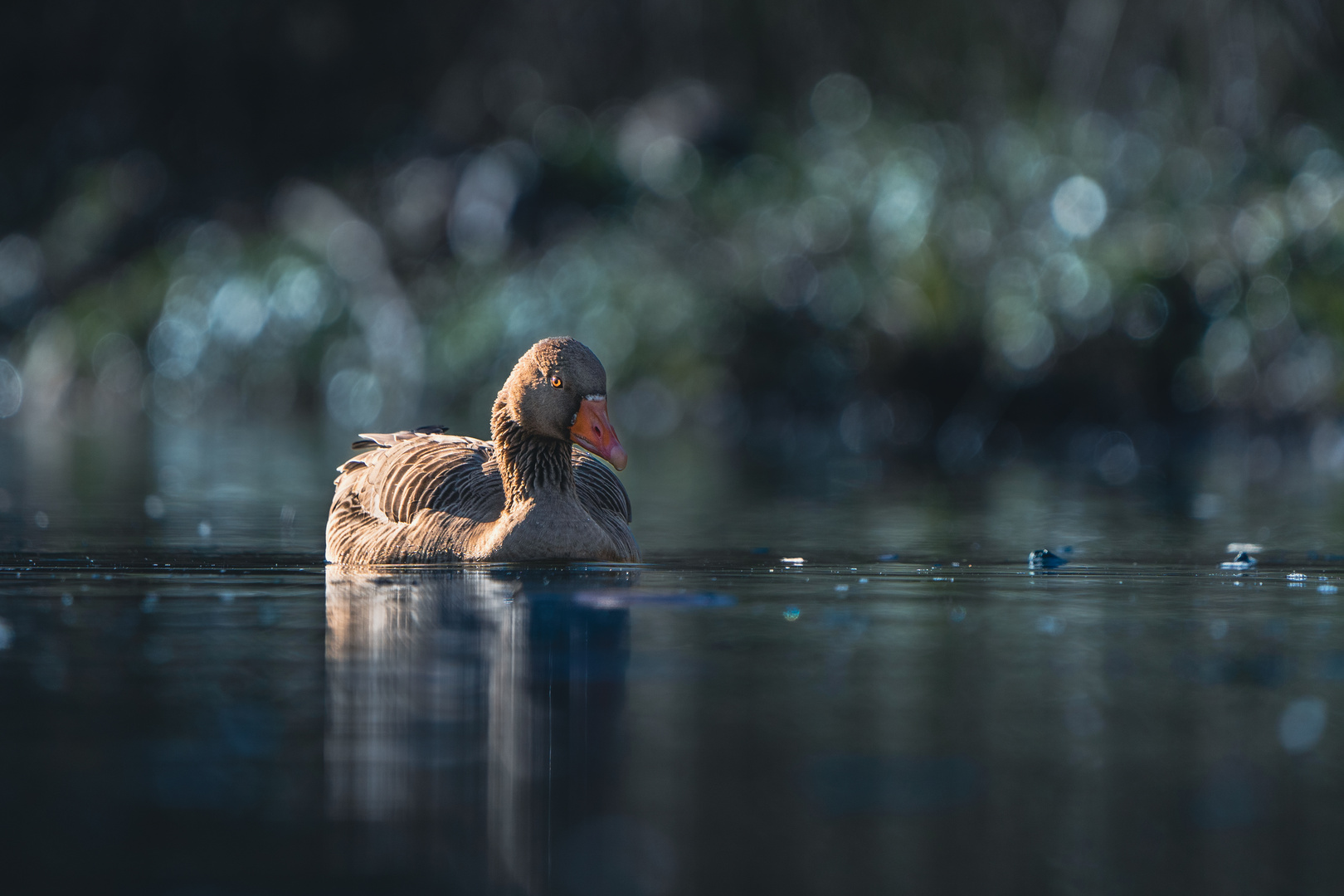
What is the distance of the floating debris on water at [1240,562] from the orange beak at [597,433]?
283cm

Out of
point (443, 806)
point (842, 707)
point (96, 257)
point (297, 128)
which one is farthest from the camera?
point (297, 128)

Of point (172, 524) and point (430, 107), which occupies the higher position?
point (430, 107)

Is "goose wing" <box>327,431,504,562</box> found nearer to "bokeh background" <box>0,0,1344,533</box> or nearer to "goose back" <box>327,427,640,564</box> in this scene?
"goose back" <box>327,427,640,564</box>

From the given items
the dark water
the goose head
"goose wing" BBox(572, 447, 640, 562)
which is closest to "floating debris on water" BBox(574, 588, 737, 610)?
the dark water

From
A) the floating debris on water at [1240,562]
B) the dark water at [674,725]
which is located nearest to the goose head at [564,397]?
the dark water at [674,725]

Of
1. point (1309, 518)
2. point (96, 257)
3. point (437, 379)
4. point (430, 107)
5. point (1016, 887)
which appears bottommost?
point (1016, 887)

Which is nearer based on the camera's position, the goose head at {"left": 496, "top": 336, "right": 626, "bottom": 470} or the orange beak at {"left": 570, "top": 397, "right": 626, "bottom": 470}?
the orange beak at {"left": 570, "top": 397, "right": 626, "bottom": 470}

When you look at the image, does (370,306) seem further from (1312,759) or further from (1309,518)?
(1312,759)

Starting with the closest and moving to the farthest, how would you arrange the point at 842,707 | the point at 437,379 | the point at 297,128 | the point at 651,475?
the point at 842,707, the point at 651,475, the point at 437,379, the point at 297,128

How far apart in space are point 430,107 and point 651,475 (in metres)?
16.7

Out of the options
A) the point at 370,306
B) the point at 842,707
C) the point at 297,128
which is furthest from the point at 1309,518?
the point at 297,128

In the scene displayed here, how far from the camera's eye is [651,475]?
13.8m

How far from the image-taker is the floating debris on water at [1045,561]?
7637mm

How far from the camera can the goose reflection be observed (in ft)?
10.7
